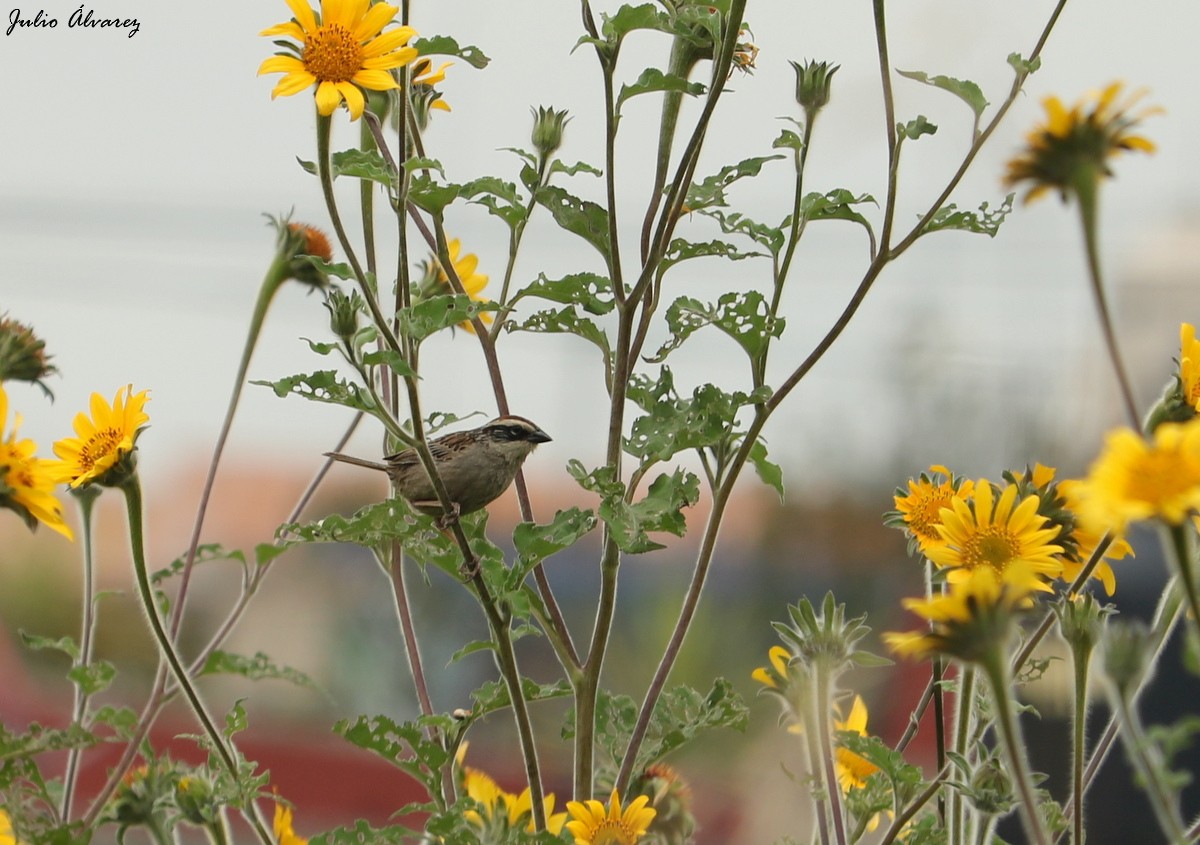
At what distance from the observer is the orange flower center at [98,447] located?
739 mm

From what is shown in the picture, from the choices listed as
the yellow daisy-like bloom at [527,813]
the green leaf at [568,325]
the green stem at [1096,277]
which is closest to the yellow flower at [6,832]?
the yellow daisy-like bloom at [527,813]

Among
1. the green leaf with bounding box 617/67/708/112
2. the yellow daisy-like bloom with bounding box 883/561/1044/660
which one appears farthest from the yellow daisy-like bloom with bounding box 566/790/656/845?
the green leaf with bounding box 617/67/708/112

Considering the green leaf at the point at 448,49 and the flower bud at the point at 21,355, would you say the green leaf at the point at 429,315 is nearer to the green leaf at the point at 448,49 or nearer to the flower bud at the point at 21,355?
the green leaf at the point at 448,49

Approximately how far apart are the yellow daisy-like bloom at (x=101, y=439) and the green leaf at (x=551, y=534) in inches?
8.8

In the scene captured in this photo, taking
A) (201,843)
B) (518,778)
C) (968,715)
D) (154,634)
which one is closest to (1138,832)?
(518,778)

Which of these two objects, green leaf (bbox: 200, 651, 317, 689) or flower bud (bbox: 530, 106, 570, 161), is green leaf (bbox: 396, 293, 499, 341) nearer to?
flower bud (bbox: 530, 106, 570, 161)

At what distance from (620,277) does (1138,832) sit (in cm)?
226

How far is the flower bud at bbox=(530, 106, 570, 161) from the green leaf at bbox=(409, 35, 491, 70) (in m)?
0.06

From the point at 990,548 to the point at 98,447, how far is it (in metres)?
0.49

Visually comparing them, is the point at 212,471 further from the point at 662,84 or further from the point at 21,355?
the point at 662,84

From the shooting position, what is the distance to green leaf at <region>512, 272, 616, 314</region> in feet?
2.46

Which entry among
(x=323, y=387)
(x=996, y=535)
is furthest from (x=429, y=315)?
(x=996, y=535)

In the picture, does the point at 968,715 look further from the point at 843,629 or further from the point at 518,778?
the point at 518,778

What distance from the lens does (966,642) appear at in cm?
46
